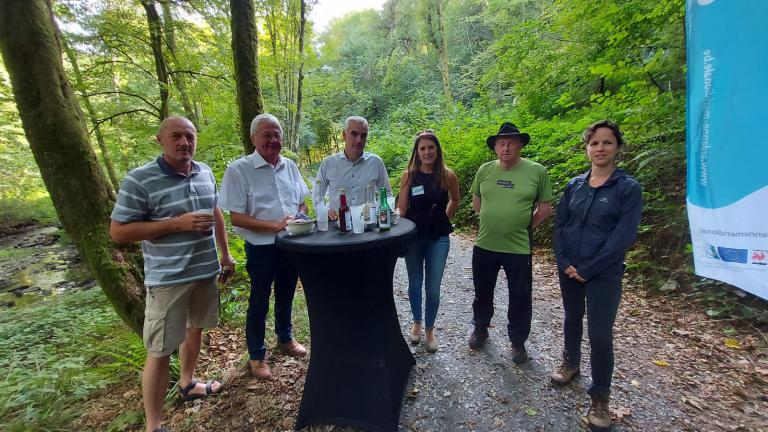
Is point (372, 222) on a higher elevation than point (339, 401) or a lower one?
higher

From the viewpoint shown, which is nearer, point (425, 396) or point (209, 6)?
point (425, 396)

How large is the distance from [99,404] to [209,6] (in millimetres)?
6867

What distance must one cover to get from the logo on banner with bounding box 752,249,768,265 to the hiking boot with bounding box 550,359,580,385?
1.53 m

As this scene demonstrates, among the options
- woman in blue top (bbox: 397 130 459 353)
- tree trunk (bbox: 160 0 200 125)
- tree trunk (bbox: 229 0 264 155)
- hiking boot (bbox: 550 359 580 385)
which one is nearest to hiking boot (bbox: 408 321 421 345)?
woman in blue top (bbox: 397 130 459 353)

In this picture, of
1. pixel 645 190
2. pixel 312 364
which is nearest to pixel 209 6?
pixel 312 364

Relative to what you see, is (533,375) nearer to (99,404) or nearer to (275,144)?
(275,144)

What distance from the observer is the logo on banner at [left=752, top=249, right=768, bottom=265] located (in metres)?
1.29

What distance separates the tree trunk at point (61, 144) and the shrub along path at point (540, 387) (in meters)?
0.93

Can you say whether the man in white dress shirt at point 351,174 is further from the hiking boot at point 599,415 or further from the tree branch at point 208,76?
the tree branch at point 208,76

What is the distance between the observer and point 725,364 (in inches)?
102

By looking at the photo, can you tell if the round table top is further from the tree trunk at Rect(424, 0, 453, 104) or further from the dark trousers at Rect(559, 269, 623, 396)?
the tree trunk at Rect(424, 0, 453, 104)

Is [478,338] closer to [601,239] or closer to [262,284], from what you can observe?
[601,239]

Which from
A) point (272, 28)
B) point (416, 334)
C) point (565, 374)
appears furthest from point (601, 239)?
point (272, 28)

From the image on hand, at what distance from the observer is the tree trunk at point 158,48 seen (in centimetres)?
641
